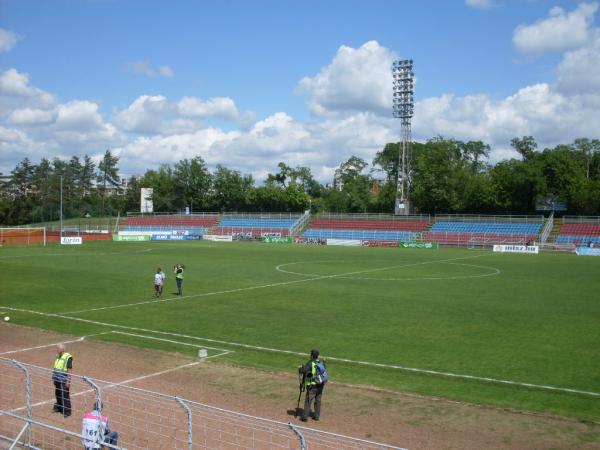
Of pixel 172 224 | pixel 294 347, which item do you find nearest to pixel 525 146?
pixel 172 224

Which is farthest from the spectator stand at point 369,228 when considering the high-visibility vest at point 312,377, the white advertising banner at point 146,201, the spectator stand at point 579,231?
the high-visibility vest at point 312,377

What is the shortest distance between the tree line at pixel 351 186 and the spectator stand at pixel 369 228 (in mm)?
12612

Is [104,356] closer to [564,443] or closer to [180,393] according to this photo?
[180,393]

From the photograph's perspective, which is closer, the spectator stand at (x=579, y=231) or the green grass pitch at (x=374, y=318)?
the green grass pitch at (x=374, y=318)

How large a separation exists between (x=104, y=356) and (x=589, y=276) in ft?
120

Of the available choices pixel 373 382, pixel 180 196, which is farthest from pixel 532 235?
pixel 180 196

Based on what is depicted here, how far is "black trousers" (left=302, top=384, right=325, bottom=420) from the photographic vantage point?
12688mm

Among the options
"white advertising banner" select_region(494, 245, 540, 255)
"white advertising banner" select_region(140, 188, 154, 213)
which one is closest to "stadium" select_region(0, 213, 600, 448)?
"white advertising banner" select_region(494, 245, 540, 255)

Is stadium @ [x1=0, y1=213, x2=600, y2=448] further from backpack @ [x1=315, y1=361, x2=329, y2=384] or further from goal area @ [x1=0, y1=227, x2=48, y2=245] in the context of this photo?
goal area @ [x1=0, y1=227, x2=48, y2=245]

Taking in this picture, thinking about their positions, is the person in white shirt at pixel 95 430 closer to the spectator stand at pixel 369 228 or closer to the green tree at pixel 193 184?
the spectator stand at pixel 369 228

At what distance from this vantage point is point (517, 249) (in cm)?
7088

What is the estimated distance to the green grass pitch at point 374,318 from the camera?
16.3 m

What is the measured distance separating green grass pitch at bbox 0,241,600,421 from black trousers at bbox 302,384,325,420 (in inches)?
124

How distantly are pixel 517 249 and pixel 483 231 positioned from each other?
1453 centimetres
